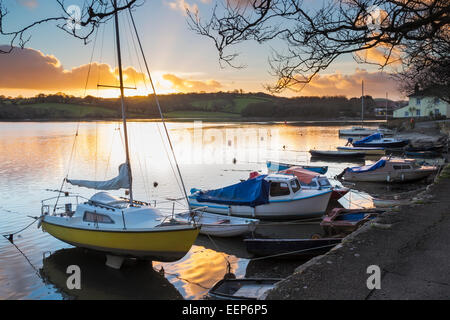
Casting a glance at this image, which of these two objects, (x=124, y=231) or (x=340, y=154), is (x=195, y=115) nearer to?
(x=340, y=154)

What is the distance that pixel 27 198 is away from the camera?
26312mm

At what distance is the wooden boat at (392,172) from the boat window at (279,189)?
44.7ft

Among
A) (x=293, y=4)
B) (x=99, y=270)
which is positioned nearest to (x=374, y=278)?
Answer: (x=293, y=4)

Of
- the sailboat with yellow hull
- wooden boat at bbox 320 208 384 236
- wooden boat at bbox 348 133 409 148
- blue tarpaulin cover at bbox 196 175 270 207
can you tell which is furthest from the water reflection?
wooden boat at bbox 348 133 409 148

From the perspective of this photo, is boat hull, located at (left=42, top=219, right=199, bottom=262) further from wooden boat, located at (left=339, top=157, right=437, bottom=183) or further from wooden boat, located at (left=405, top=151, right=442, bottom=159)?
wooden boat, located at (left=405, top=151, right=442, bottom=159)

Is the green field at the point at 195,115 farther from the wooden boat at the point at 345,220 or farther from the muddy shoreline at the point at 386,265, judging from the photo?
the muddy shoreline at the point at 386,265

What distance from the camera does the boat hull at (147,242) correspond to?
1327cm

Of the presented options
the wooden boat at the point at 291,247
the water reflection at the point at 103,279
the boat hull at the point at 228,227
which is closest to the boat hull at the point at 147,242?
the water reflection at the point at 103,279

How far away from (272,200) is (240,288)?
10.1m

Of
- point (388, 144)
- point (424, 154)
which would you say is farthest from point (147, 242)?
point (388, 144)

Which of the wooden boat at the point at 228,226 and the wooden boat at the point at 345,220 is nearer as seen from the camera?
the wooden boat at the point at 345,220

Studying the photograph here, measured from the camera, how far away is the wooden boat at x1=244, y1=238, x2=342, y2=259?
44.2 feet

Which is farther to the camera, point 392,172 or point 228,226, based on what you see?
point 392,172

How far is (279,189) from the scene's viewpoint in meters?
19.8
